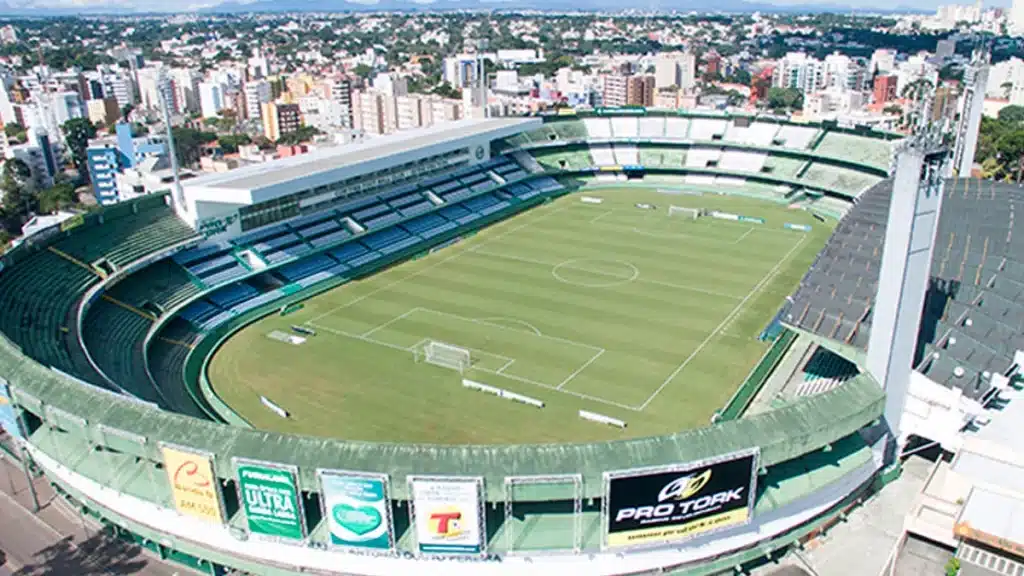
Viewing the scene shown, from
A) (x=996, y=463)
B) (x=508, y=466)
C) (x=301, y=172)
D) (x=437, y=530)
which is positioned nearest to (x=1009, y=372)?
(x=996, y=463)

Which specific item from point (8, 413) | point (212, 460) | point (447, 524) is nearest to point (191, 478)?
point (212, 460)

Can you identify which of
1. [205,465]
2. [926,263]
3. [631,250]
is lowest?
[631,250]

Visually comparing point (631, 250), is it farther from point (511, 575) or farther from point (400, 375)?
point (511, 575)

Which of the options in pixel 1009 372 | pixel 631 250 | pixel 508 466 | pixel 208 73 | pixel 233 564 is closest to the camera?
pixel 508 466

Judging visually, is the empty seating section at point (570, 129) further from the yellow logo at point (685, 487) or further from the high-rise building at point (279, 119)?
the high-rise building at point (279, 119)

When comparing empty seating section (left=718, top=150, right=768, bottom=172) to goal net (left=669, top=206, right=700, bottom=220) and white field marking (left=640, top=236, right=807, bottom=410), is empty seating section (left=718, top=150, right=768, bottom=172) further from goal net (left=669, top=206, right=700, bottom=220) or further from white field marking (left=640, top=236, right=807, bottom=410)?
white field marking (left=640, top=236, right=807, bottom=410)

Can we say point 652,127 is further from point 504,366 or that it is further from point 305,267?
point 504,366
